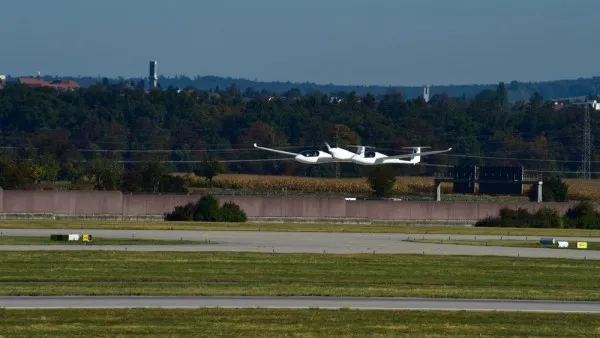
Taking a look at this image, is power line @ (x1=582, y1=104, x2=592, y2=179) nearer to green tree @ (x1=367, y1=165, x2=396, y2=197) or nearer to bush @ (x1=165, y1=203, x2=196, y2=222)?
green tree @ (x1=367, y1=165, x2=396, y2=197)

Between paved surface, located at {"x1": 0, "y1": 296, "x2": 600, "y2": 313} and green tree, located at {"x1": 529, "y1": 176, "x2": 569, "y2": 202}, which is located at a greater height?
green tree, located at {"x1": 529, "y1": 176, "x2": 569, "y2": 202}

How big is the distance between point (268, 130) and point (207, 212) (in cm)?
9534

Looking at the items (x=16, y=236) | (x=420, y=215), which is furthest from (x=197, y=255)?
(x=420, y=215)

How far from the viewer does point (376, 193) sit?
103 meters

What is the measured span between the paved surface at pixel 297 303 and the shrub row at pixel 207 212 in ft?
139

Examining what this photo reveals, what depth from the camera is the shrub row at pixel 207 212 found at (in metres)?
73.5

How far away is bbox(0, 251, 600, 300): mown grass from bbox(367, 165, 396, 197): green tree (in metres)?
55.2

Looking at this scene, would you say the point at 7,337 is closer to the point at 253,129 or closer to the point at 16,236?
the point at 16,236

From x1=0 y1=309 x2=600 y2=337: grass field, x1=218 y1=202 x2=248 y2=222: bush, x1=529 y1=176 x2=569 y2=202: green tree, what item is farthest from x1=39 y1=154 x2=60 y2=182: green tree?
x1=0 y1=309 x2=600 y2=337: grass field

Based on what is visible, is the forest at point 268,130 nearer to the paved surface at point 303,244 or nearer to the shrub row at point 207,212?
the shrub row at point 207,212

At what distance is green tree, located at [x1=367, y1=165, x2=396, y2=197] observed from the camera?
4016 inches

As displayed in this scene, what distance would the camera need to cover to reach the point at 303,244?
172 ft

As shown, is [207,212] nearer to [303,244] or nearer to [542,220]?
[303,244]

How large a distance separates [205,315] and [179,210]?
47.8m
